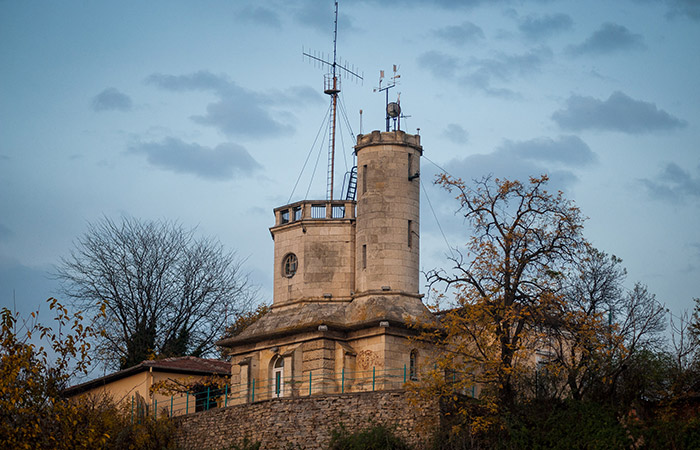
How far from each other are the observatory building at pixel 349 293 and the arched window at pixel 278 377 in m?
0.04

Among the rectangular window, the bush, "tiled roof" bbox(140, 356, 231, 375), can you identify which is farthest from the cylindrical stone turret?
"tiled roof" bbox(140, 356, 231, 375)

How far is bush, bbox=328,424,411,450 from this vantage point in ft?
106

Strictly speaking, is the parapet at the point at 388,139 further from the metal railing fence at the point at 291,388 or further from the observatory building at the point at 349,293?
the metal railing fence at the point at 291,388

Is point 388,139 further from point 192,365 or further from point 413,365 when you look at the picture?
point 192,365

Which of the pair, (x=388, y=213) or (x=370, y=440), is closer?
(x=370, y=440)

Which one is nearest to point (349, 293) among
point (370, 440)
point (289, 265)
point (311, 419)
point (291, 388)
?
point (289, 265)

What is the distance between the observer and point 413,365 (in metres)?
37.6

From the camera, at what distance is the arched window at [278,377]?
3847cm

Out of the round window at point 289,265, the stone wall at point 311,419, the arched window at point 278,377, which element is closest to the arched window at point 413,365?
the stone wall at point 311,419

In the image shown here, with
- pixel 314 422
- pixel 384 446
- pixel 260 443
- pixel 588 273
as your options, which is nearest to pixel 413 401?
pixel 384 446

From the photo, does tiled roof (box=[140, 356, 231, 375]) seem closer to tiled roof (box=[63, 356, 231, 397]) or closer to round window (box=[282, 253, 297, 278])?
tiled roof (box=[63, 356, 231, 397])

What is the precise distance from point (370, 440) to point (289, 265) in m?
10.0

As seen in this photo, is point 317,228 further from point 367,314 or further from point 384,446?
point 384,446

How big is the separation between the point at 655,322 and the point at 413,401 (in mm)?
11168
